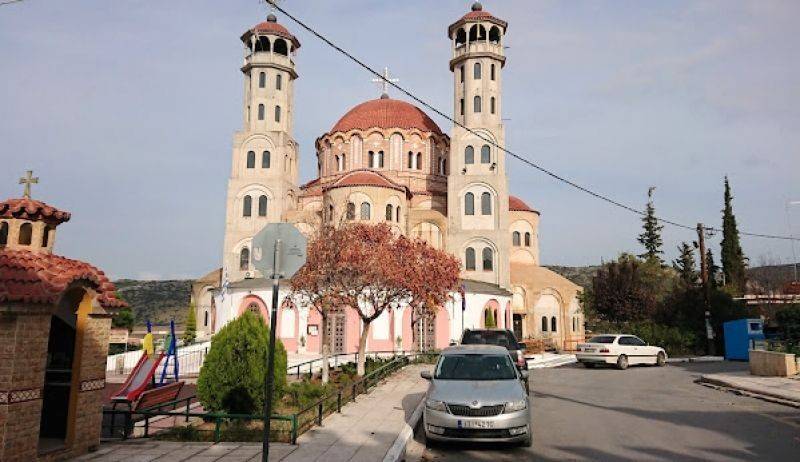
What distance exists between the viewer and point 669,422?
1195cm

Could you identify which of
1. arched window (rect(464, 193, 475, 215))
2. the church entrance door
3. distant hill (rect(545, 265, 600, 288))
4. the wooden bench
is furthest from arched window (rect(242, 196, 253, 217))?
distant hill (rect(545, 265, 600, 288))

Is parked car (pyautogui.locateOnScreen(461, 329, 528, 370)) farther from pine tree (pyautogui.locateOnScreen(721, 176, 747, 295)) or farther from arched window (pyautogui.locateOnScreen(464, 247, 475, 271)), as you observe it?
pine tree (pyautogui.locateOnScreen(721, 176, 747, 295))

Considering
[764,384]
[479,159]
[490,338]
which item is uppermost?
[479,159]

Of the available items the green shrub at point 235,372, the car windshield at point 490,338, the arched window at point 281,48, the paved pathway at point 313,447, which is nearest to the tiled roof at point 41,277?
the paved pathway at point 313,447

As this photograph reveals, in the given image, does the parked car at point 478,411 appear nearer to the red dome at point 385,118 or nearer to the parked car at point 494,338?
the parked car at point 494,338

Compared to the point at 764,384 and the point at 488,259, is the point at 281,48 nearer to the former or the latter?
the point at 488,259

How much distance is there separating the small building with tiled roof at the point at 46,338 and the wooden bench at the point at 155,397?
80.4 inches

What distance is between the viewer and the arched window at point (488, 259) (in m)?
43.8

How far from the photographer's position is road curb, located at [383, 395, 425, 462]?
8.56m

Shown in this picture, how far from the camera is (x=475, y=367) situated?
436 inches

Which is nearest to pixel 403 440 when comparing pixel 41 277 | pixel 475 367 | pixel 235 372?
pixel 475 367

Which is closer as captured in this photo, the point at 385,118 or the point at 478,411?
the point at 478,411

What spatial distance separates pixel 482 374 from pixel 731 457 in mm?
4152

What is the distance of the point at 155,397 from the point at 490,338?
364 inches
